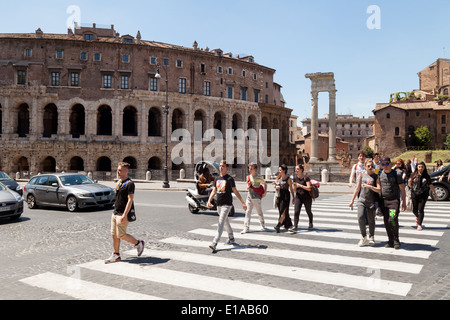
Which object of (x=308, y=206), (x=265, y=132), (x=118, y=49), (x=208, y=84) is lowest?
(x=308, y=206)

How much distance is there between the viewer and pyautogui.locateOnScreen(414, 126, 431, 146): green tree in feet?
223

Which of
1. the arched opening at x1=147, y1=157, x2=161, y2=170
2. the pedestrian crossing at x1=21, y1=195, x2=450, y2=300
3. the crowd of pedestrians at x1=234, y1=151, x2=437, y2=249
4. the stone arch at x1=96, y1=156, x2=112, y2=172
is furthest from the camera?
the arched opening at x1=147, y1=157, x2=161, y2=170

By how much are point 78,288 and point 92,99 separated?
146 feet

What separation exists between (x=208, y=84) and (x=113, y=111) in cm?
1417

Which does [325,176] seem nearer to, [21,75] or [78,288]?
[78,288]

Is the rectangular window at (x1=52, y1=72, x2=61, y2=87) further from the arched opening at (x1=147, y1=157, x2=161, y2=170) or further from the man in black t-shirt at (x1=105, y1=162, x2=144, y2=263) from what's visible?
the man in black t-shirt at (x1=105, y1=162, x2=144, y2=263)

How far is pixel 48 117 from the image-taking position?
4809 centimetres

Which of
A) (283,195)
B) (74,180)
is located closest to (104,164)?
(74,180)

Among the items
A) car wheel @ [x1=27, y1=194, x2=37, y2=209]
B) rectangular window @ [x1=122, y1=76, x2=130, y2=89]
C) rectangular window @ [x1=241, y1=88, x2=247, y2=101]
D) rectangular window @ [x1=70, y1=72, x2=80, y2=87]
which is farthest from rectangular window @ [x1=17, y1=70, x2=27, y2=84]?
car wheel @ [x1=27, y1=194, x2=37, y2=209]

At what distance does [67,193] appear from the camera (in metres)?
13.7

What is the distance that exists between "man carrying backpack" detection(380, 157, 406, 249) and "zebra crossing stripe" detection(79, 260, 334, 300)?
3.35m

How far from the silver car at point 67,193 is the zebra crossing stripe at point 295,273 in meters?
7.20

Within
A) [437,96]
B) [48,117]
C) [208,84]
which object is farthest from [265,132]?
[437,96]
